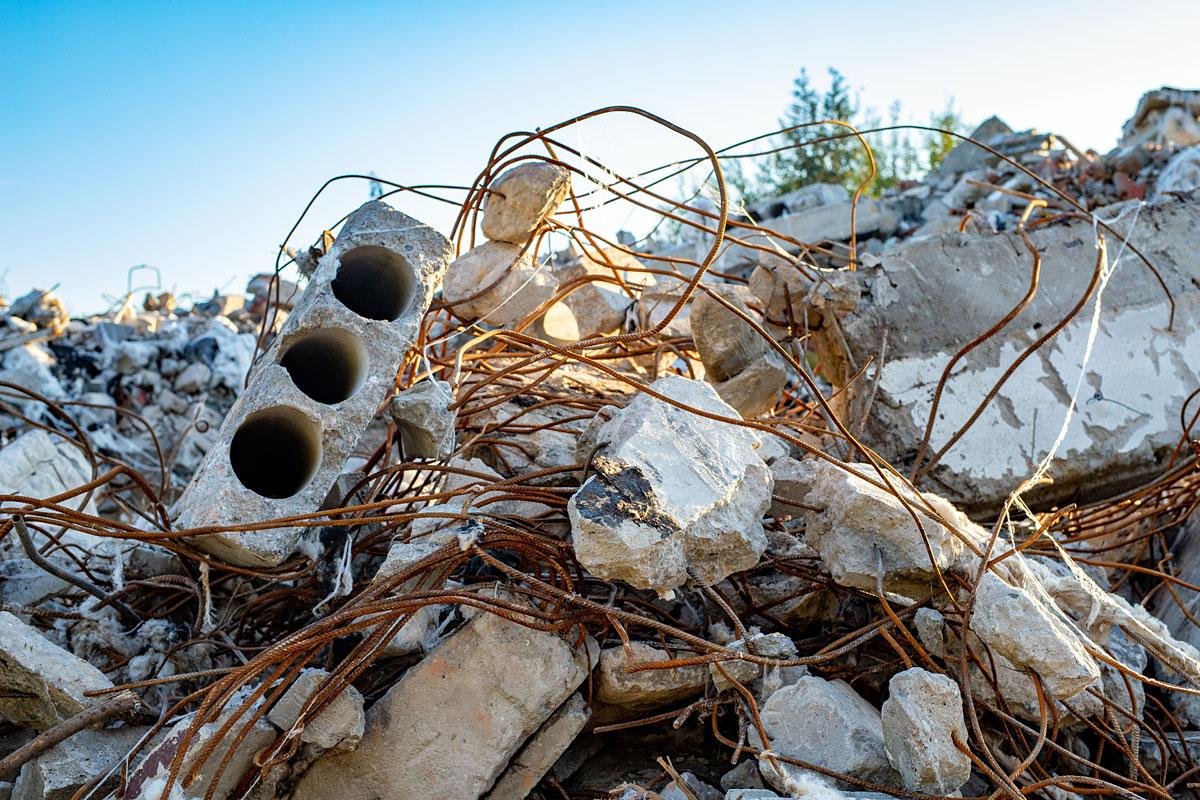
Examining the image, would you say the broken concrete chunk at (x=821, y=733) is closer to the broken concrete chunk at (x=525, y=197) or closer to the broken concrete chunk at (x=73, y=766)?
the broken concrete chunk at (x=73, y=766)

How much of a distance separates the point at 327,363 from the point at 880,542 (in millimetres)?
1658

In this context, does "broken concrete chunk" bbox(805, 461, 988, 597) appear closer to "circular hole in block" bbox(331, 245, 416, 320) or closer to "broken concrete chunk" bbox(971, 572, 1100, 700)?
"broken concrete chunk" bbox(971, 572, 1100, 700)

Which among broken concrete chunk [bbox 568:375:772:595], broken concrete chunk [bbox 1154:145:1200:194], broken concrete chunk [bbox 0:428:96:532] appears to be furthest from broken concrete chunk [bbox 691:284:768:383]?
broken concrete chunk [bbox 1154:145:1200:194]

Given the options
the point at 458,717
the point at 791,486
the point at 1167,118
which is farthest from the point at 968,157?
the point at 458,717

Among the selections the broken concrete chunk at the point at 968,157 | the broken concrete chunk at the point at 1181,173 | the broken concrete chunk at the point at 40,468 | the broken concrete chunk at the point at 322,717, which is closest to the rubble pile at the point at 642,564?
the broken concrete chunk at the point at 322,717

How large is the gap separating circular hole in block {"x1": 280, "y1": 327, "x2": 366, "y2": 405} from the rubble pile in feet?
0.04

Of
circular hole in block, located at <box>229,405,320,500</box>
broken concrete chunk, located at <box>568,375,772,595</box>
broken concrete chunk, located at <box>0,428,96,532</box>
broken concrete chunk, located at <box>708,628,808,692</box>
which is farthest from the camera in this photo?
broken concrete chunk, located at <box>0,428,96,532</box>

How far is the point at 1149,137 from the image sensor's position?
29.3 ft

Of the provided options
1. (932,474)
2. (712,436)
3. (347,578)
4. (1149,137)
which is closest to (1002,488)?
(932,474)

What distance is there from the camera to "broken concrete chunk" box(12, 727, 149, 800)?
2.00 meters

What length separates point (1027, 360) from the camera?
3.58m

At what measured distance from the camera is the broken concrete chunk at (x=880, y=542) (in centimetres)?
217

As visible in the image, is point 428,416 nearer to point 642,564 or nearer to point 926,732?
point 642,564

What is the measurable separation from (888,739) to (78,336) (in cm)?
726
